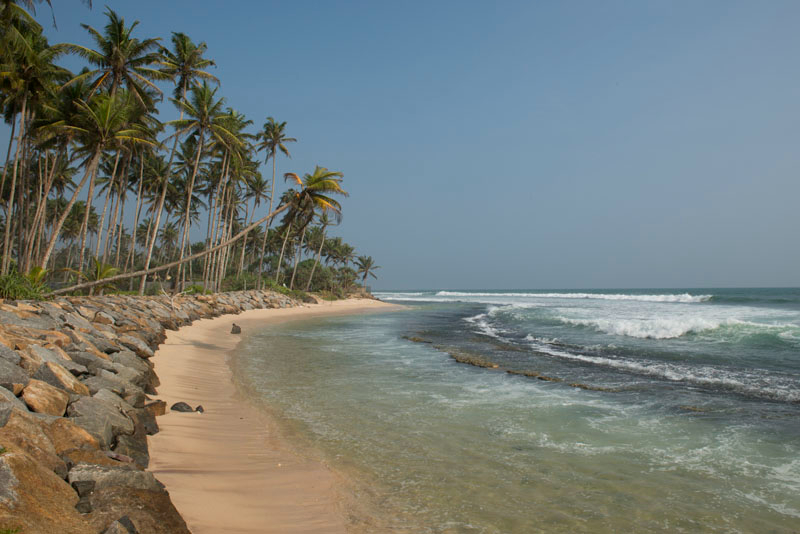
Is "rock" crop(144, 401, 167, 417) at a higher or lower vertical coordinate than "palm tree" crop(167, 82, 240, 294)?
lower

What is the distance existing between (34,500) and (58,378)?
9.48ft

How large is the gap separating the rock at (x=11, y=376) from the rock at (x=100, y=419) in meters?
0.57

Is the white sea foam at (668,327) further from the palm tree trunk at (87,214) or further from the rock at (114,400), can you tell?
the palm tree trunk at (87,214)

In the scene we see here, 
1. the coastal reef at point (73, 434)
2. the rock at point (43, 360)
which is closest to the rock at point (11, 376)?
the coastal reef at point (73, 434)

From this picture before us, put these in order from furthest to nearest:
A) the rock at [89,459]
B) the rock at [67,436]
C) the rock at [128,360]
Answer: the rock at [128,360] < the rock at [67,436] < the rock at [89,459]

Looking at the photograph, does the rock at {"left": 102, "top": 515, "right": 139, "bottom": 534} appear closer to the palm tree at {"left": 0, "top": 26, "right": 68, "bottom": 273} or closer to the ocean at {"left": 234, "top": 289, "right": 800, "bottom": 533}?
the ocean at {"left": 234, "top": 289, "right": 800, "bottom": 533}

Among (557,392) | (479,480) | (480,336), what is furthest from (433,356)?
(479,480)

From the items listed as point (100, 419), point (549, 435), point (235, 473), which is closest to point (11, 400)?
point (100, 419)

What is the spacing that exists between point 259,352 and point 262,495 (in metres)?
10.4

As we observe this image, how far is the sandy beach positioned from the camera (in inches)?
149

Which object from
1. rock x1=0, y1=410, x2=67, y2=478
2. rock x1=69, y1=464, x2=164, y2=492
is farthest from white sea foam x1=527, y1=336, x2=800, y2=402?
rock x1=0, y1=410, x2=67, y2=478

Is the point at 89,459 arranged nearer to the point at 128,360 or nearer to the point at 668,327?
the point at 128,360

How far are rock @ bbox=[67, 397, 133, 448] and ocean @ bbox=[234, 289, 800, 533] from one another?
227 centimetres

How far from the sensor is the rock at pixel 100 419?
4.33 metres
